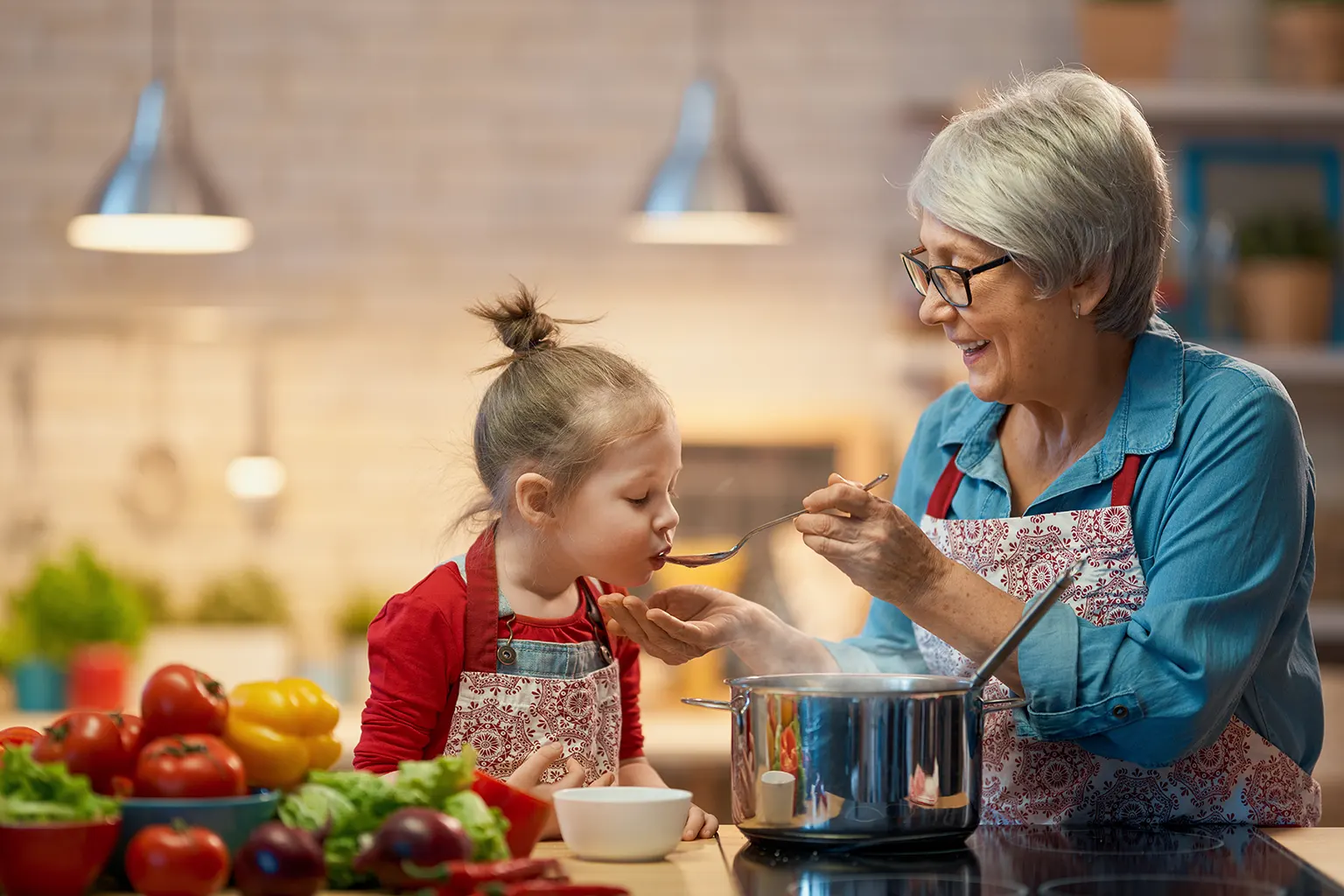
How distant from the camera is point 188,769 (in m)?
1.24

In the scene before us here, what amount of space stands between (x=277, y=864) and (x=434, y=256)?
2.95 m

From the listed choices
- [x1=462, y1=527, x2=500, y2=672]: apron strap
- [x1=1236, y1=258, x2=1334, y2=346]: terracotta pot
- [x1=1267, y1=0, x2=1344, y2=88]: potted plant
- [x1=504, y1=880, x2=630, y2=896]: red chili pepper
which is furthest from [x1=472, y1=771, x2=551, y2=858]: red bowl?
[x1=1267, y1=0, x2=1344, y2=88]: potted plant

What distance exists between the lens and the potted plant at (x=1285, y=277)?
12.0 ft

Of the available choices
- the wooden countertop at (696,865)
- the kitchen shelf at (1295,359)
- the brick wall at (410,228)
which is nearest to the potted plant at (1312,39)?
the brick wall at (410,228)

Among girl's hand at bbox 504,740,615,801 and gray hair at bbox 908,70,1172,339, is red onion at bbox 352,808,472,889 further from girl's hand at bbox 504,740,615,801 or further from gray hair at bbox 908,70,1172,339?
gray hair at bbox 908,70,1172,339

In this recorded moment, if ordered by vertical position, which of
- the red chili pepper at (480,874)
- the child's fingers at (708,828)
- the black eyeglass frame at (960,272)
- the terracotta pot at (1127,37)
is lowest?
the child's fingers at (708,828)

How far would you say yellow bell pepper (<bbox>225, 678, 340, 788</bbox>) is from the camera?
50.8 inches

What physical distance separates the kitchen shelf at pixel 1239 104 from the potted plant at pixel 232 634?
208 cm

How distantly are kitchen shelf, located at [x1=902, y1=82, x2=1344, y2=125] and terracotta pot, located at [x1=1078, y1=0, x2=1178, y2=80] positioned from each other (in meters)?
0.05

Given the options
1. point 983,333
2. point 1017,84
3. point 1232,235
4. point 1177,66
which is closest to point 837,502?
point 983,333

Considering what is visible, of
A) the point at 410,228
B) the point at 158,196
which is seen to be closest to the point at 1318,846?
the point at 158,196

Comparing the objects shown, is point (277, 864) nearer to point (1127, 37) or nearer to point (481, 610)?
point (481, 610)

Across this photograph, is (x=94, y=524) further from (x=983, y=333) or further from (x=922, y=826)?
(x=922, y=826)

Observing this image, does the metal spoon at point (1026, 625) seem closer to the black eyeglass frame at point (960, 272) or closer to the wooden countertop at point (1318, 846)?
the wooden countertop at point (1318, 846)
